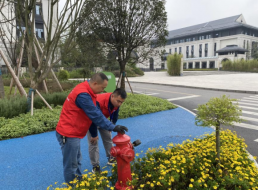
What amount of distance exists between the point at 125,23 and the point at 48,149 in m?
6.32

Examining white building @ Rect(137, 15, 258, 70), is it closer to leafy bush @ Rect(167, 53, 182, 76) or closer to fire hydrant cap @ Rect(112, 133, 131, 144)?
leafy bush @ Rect(167, 53, 182, 76)

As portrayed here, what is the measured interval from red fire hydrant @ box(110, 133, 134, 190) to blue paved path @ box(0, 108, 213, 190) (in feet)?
3.57

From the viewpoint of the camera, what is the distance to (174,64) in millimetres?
30500

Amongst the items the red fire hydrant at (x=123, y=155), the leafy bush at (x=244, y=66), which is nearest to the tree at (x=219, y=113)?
the red fire hydrant at (x=123, y=155)

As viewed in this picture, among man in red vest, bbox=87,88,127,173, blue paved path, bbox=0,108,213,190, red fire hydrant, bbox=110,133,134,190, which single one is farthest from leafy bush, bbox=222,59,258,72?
red fire hydrant, bbox=110,133,134,190

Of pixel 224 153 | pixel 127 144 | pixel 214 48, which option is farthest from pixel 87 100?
pixel 214 48

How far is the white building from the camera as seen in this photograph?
55.3m

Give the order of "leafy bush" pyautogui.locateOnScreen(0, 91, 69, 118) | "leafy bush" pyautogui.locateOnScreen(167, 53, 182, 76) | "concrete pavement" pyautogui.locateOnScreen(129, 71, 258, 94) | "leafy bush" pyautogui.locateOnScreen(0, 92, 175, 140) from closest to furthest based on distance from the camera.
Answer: "leafy bush" pyautogui.locateOnScreen(0, 92, 175, 140)
"leafy bush" pyautogui.locateOnScreen(0, 91, 69, 118)
"concrete pavement" pyautogui.locateOnScreen(129, 71, 258, 94)
"leafy bush" pyautogui.locateOnScreen(167, 53, 182, 76)

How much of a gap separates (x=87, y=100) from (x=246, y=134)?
464cm

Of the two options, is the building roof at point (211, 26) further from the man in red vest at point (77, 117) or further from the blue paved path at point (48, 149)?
the man in red vest at point (77, 117)

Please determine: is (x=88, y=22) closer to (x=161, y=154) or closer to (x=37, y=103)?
(x=37, y=103)

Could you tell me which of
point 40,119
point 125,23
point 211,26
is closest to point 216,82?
point 125,23

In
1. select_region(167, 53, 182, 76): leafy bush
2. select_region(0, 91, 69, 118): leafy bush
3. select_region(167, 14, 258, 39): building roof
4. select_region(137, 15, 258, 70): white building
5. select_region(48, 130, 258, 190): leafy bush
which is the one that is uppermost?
select_region(167, 14, 258, 39): building roof

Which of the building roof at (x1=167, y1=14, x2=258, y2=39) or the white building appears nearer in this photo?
the white building
